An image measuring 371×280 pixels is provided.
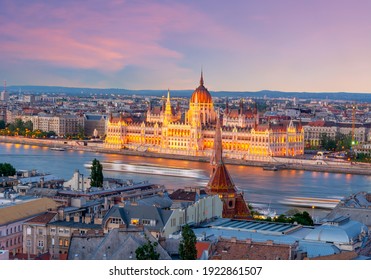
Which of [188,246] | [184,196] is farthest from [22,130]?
[188,246]

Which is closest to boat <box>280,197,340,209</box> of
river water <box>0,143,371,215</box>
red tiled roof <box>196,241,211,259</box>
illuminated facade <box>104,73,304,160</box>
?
river water <box>0,143,371,215</box>

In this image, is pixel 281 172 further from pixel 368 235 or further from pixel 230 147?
pixel 368 235

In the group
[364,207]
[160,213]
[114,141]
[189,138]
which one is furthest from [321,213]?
[114,141]

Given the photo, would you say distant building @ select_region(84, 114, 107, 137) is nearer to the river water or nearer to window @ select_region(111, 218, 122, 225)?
the river water

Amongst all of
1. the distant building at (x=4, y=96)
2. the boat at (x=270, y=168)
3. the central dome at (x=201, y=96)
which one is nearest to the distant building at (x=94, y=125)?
the central dome at (x=201, y=96)
